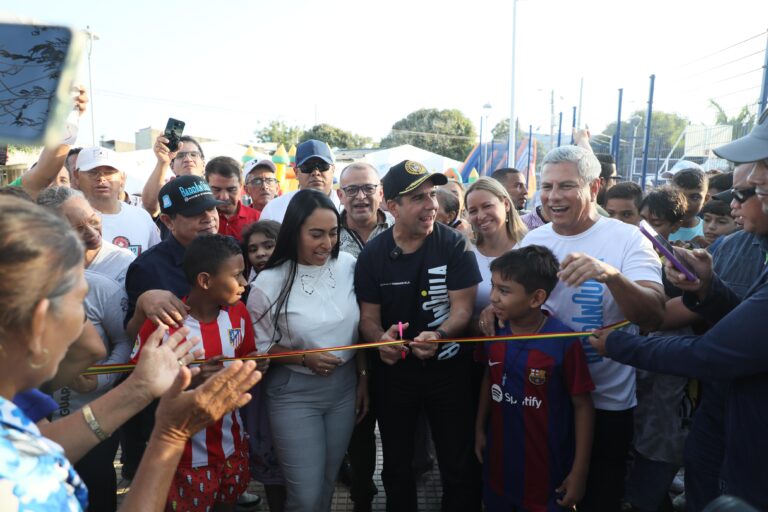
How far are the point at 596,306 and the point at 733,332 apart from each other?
1012 millimetres

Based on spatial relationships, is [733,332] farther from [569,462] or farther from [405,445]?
[405,445]

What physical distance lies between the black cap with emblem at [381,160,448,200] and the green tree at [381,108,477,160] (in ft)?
153

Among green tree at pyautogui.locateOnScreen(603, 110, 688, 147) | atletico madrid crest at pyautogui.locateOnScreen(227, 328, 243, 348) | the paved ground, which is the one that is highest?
green tree at pyautogui.locateOnScreen(603, 110, 688, 147)

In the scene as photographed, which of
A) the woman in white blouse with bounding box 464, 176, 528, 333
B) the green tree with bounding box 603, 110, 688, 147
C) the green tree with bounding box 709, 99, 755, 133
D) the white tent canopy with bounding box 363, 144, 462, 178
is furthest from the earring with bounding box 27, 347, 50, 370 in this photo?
the white tent canopy with bounding box 363, 144, 462, 178

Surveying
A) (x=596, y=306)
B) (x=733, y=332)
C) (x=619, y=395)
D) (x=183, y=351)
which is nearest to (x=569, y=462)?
(x=619, y=395)

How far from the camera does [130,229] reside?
170 inches

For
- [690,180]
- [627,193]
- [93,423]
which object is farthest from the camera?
[690,180]

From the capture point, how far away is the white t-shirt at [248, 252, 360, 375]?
3.03 meters

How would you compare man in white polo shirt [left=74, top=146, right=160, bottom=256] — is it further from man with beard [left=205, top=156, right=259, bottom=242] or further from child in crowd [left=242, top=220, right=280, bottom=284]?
child in crowd [left=242, top=220, right=280, bottom=284]

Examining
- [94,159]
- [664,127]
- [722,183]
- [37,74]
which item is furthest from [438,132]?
[37,74]

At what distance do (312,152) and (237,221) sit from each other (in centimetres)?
95

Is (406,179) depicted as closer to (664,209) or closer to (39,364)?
(39,364)

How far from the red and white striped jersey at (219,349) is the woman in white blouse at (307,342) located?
91 mm

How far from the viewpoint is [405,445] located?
3279 mm
